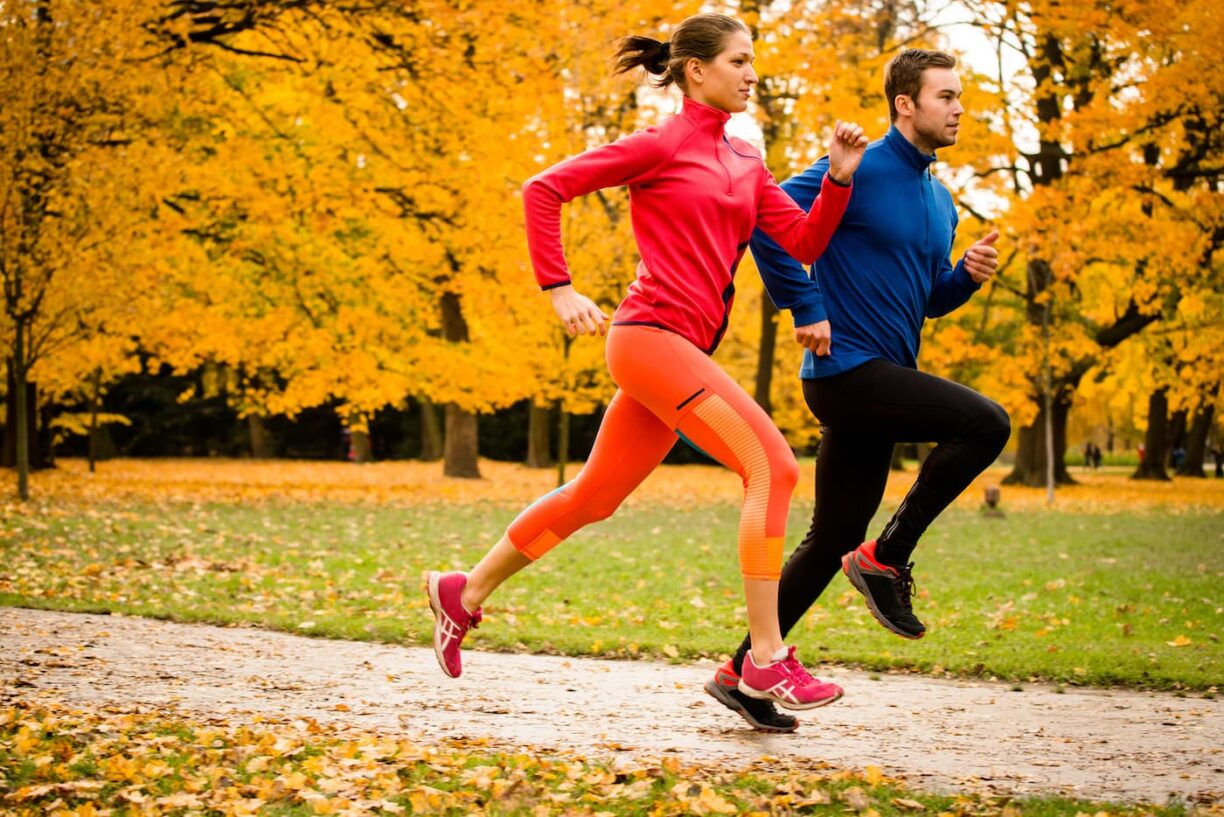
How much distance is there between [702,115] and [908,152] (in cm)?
81

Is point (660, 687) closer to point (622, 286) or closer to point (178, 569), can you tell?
point (178, 569)

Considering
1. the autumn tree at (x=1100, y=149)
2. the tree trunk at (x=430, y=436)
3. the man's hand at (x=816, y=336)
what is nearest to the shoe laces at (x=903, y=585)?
the man's hand at (x=816, y=336)

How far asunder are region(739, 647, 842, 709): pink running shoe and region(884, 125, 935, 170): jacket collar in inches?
71.1

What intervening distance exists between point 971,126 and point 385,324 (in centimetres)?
1003

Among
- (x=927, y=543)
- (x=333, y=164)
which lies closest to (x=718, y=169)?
(x=927, y=543)

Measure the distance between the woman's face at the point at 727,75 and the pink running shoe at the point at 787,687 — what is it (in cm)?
188

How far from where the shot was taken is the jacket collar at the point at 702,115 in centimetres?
429

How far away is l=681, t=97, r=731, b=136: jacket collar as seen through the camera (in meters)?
4.29

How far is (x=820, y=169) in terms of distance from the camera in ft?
15.5

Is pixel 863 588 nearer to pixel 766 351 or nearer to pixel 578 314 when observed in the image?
pixel 578 314

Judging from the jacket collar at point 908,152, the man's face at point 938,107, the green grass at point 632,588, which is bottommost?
the green grass at point 632,588

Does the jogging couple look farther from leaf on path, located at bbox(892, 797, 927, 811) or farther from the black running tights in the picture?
leaf on path, located at bbox(892, 797, 927, 811)

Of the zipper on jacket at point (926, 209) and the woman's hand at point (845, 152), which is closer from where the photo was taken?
the woman's hand at point (845, 152)

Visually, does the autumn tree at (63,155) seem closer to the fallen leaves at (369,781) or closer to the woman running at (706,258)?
the fallen leaves at (369,781)
